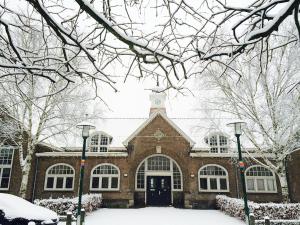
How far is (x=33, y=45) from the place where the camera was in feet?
56.2

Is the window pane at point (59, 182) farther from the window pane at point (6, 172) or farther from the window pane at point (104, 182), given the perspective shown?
the window pane at point (6, 172)

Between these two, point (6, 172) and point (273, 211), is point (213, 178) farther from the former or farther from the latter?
point (6, 172)

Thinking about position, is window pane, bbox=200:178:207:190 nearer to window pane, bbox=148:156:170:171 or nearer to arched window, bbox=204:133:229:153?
arched window, bbox=204:133:229:153

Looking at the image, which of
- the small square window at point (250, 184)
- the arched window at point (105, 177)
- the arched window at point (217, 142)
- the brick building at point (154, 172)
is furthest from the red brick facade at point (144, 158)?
the arched window at point (217, 142)

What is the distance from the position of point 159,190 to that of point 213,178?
15.1 feet

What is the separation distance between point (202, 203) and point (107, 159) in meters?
8.53

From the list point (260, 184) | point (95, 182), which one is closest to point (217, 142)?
point (260, 184)

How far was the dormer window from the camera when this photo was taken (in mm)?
23517

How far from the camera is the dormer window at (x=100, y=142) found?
77.2 feet

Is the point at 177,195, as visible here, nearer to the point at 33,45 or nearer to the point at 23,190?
the point at 23,190

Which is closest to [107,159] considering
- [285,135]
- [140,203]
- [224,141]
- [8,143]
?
[140,203]

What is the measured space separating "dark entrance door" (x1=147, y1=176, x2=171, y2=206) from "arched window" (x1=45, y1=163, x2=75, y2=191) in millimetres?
6505

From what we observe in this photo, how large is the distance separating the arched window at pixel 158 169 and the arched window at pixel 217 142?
3.56m

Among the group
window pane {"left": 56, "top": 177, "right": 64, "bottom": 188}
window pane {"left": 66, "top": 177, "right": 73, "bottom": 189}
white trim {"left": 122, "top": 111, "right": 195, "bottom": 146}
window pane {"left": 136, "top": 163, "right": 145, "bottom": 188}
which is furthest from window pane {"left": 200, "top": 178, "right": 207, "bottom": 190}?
window pane {"left": 56, "top": 177, "right": 64, "bottom": 188}
